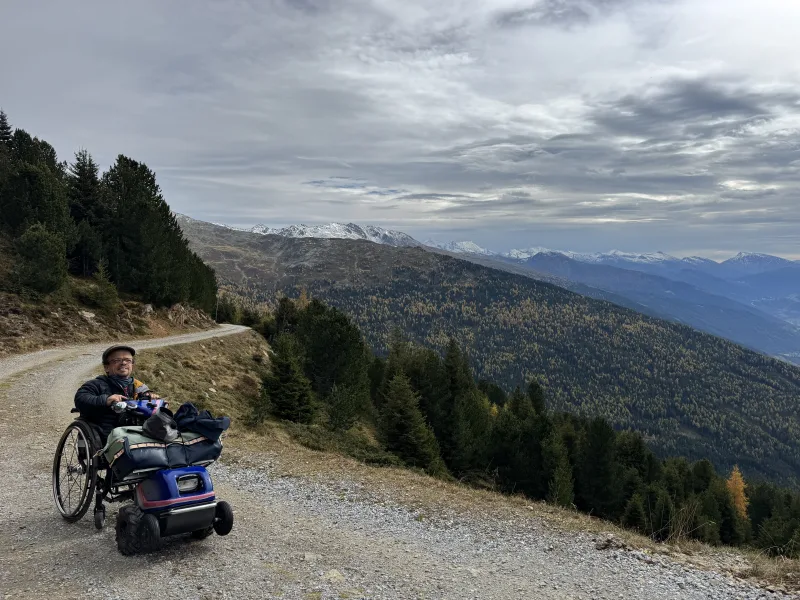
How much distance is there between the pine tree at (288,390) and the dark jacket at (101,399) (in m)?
20.3

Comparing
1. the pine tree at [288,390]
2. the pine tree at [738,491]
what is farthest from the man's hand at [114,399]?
the pine tree at [738,491]

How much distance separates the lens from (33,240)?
32.0 metres

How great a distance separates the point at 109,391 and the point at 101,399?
1.61 feet

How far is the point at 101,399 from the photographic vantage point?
770cm

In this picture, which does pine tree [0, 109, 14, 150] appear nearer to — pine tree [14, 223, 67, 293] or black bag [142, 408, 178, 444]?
pine tree [14, 223, 67, 293]

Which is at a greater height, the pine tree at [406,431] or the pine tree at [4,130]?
the pine tree at [4,130]

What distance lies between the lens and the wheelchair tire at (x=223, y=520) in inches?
298

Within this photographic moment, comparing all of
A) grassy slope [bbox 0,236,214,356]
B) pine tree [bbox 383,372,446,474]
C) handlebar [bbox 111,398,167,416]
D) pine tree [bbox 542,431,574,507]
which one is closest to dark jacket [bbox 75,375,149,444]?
handlebar [bbox 111,398,167,416]

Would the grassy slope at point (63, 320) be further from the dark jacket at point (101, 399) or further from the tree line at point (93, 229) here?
the dark jacket at point (101, 399)

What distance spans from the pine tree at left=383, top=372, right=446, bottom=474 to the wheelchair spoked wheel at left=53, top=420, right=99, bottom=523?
1030 inches

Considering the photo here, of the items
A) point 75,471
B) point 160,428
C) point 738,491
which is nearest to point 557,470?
point 75,471

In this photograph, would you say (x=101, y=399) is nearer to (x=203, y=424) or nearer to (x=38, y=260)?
(x=203, y=424)

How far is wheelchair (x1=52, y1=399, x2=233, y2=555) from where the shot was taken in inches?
269

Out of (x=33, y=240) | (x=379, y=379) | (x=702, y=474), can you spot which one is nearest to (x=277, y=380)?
(x=33, y=240)
